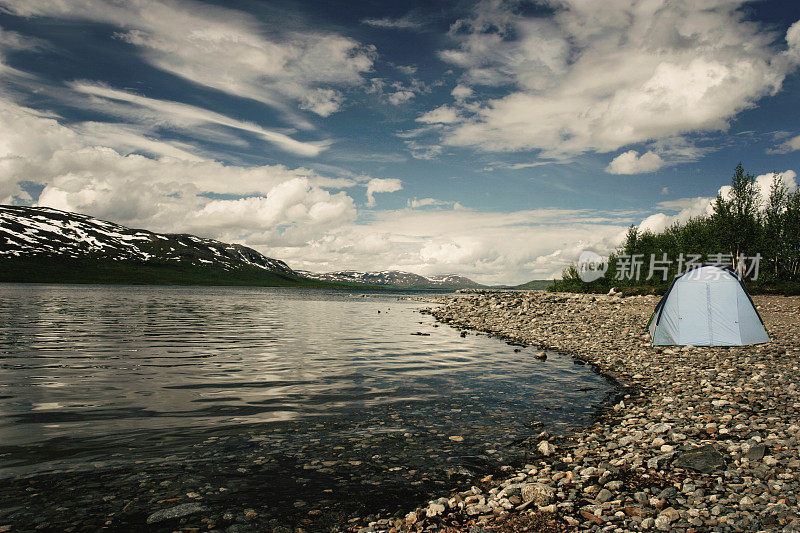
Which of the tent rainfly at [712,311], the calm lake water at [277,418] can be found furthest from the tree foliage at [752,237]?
the calm lake water at [277,418]

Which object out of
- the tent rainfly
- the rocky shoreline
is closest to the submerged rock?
the rocky shoreline

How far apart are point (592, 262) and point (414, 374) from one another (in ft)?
293

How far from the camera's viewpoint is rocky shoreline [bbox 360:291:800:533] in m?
6.12

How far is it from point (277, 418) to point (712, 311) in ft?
73.1

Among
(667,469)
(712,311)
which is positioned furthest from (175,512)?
(712,311)

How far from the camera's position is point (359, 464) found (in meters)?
8.80

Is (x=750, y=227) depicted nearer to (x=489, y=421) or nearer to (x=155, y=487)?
(x=489, y=421)

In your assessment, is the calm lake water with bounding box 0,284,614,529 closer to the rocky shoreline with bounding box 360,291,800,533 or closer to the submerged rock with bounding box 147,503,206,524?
the submerged rock with bounding box 147,503,206,524

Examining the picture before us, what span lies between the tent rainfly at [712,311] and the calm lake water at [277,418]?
6904mm

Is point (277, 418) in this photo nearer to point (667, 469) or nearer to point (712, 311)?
point (667, 469)

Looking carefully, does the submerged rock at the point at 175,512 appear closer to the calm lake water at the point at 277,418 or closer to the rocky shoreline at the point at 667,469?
the calm lake water at the point at 277,418

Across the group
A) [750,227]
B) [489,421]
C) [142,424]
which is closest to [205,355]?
[142,424]

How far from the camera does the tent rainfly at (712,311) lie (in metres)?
21.0

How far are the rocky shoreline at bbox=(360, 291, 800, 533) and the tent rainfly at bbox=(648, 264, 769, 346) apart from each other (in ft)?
14.3
